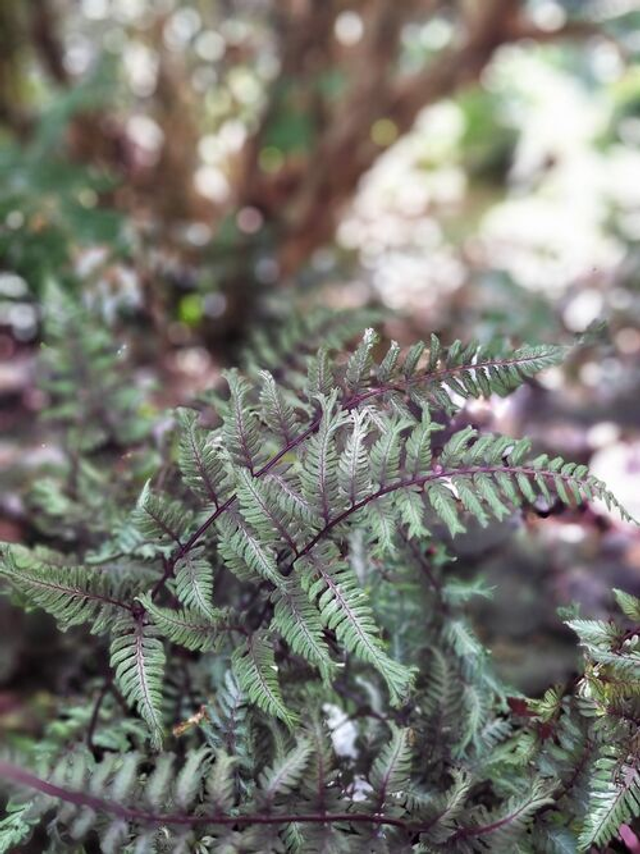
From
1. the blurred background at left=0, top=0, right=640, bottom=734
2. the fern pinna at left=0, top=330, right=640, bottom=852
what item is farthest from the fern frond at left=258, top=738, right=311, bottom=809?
the blurred background at left=0, top=0, right=640, bottom=734

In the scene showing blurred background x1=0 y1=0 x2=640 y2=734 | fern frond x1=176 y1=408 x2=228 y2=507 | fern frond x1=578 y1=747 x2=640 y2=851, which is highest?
blurred background x1=0 y1=0 x2=640 y2=734

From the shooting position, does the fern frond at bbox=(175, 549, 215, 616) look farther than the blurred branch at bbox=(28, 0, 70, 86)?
No

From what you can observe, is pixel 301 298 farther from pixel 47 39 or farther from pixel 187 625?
pixel 187 625

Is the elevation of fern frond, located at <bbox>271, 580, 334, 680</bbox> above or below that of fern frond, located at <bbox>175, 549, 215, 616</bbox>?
below

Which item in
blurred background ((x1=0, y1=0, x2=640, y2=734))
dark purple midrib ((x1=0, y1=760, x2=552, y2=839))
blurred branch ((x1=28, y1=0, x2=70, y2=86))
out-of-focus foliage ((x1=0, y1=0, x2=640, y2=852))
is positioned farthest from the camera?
blurred branch ((x1=28, y1=0, x2=70, y2=86))

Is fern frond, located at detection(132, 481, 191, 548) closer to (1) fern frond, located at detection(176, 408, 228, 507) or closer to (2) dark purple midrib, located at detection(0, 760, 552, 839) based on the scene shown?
(1) fern frond, located at detection(176, 408, 228, 507)

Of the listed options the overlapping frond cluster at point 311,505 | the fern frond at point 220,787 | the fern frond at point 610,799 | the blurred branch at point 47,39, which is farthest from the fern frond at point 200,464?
the blurred branch at point 47,39

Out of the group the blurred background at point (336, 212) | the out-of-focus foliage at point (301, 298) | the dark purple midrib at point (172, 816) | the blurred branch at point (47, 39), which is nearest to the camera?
the dark purple midrib at point (172, 816)

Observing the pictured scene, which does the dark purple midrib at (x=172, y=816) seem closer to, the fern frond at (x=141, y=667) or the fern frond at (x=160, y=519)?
the fern frond at (x=141, y=667)

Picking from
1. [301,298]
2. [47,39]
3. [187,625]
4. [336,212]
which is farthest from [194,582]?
[47,39]
